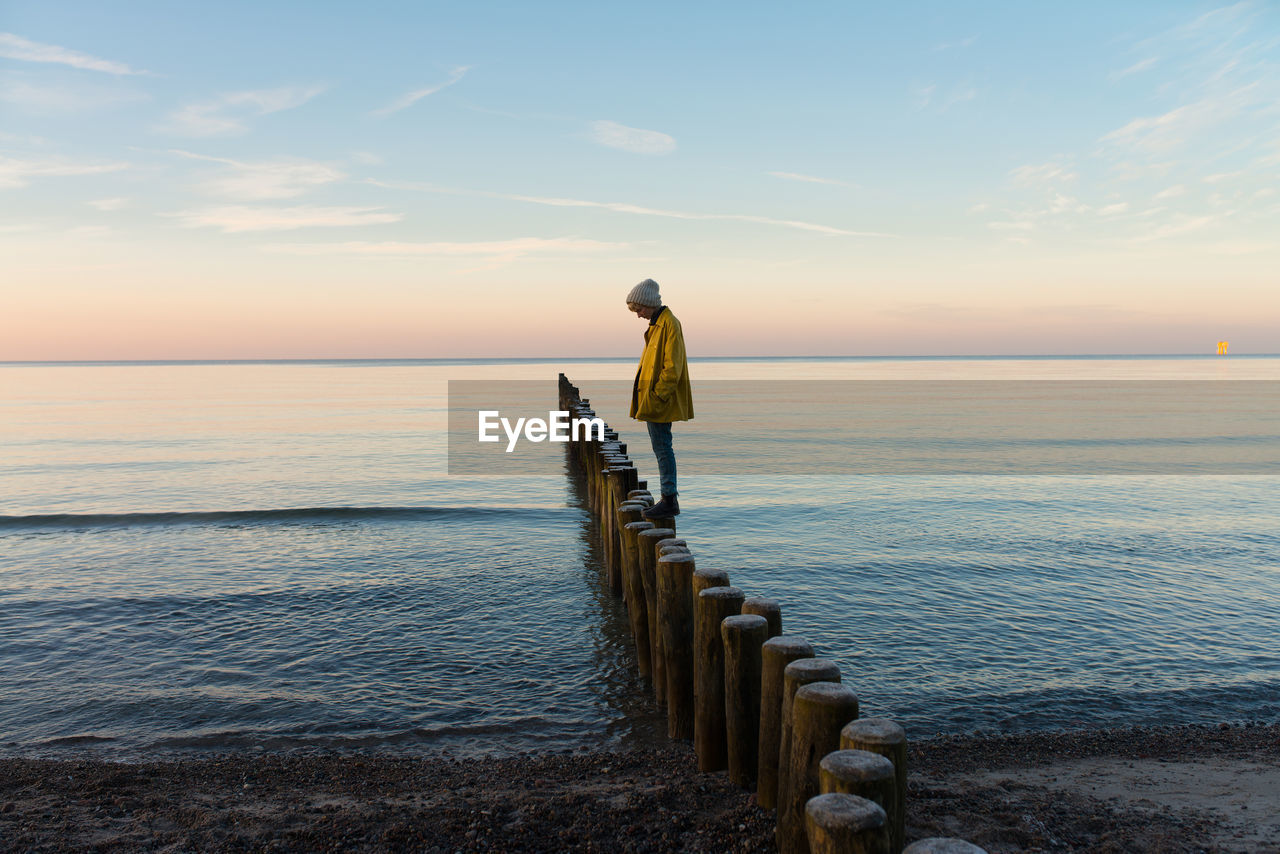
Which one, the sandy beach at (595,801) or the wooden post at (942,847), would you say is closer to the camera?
the wooden post at (942,847)

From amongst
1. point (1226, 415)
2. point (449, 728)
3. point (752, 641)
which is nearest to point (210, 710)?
point (449, 728)

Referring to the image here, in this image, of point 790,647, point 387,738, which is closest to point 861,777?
point 790,647

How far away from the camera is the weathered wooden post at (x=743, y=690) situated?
14.9 feet

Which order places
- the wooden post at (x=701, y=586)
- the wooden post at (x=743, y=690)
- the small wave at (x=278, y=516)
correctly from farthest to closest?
the small wave at (x=278, y=516)
the wooden post at (x=701, y=586)
the wooden post at (x=743, y=690)

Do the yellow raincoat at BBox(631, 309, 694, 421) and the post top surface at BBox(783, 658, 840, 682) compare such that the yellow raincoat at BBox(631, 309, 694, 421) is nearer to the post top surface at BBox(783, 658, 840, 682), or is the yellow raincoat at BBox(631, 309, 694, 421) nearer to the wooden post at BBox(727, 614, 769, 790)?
the wooden post at BBox(727, 614, 769, 790)

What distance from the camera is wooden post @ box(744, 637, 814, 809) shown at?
408 cm

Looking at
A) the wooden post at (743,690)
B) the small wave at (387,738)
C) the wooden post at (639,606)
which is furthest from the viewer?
the wooden post at (639,606)

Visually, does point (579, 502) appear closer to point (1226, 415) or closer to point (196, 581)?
point (196, 581)

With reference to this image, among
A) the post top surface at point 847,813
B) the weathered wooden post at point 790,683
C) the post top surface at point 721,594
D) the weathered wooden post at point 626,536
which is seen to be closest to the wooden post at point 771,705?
the weathered wooden post at point 790,683

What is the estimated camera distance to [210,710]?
20.6 feet

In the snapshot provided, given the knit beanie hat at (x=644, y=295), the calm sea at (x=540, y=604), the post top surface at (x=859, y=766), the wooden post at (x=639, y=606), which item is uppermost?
the knit beanie hat at (x=644, y=295)

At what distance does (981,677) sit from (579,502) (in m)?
9.87

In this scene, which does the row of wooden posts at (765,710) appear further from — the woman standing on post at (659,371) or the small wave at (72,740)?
the small wave at (72,740)

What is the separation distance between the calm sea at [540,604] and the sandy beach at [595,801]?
0.48m
